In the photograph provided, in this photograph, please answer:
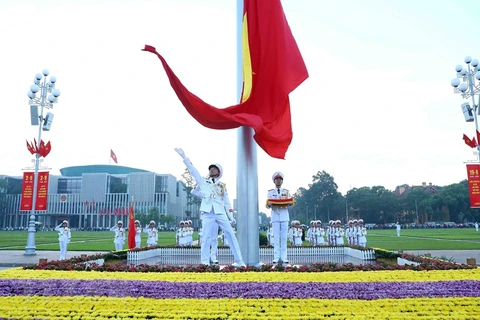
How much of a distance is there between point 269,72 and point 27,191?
1536 cm

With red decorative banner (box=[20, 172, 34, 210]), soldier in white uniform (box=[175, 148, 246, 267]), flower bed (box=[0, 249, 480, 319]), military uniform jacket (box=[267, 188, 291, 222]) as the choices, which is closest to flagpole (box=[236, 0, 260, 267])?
soldier in white uniform (box=[175, 148, 246, 267])

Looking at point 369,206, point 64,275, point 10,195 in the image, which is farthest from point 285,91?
point 10,195

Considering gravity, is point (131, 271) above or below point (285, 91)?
below

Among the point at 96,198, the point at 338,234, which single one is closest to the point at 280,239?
the point at 338,234

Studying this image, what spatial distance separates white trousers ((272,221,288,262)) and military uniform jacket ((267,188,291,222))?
105 millimetres

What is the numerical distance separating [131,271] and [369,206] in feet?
228

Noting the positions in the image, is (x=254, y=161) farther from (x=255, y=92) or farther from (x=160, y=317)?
(x=160, y=317)

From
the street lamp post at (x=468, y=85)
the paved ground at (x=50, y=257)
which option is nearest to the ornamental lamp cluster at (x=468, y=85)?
the street lamp post at (x=468, y=85)

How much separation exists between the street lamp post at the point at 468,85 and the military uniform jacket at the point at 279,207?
41.2 ft

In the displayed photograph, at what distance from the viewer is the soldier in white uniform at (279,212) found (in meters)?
8.08

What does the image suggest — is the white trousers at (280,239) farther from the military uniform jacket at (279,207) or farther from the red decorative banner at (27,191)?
the red decorative banner at (27,191)

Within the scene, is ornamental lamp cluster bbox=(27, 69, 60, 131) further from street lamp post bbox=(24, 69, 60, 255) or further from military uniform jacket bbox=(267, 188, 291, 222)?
military uniform jacket bbox=(267, 188, 291, 222)

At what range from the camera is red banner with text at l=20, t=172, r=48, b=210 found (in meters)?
17.9

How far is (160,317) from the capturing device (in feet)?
13.0
